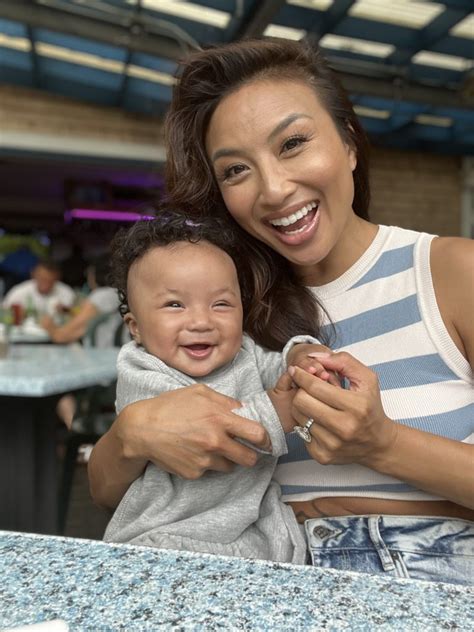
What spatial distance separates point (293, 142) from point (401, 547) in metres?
0.68

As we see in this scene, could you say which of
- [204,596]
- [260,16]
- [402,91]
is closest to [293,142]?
[204,596]

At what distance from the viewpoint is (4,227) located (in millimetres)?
14383

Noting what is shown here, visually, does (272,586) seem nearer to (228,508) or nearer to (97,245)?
(228,508)

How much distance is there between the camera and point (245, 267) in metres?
1.34

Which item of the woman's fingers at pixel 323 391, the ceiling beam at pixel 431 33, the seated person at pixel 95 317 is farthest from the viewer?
the ceiling beam at pixel 431 33

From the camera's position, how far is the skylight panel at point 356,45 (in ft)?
20.4

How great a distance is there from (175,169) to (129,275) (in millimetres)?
272

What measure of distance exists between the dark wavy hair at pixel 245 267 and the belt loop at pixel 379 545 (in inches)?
13.8

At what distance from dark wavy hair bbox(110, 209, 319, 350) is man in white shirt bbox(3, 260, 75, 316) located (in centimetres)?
540

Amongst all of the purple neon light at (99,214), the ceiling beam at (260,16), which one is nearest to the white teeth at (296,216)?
the ceiling beam at (260,16)

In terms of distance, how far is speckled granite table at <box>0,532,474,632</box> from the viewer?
0.53 m

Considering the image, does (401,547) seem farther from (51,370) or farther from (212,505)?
(51,370)

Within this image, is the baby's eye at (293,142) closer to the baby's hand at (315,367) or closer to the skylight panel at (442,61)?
the baby's hand at (315,367)

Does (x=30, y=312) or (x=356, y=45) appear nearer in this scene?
(x=30, y=312)
